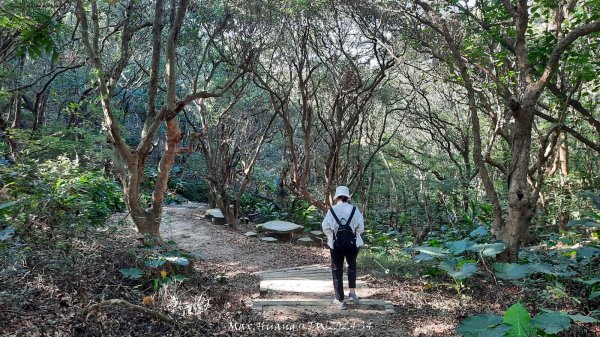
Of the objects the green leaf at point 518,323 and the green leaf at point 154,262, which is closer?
the green leaf at point 518,323

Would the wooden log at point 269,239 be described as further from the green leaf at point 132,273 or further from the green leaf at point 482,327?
the green leaf at point 482,327

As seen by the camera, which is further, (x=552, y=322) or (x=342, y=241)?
(x=342, y=241)

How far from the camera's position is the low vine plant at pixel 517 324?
2979 millimetres

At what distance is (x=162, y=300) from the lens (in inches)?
172

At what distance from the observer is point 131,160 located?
6820 mm

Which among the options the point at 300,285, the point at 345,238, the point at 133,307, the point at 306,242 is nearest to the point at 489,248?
the point at 345,238

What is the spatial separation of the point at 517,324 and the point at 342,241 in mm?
2523

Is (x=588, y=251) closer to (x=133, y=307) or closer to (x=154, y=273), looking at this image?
(x=133, y=307)

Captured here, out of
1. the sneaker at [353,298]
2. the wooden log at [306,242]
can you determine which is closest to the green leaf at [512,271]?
the sneaker at [353,298]

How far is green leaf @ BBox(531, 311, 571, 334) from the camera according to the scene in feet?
10.4

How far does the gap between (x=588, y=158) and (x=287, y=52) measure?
8.52 meters

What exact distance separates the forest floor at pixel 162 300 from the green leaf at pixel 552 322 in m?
0.85

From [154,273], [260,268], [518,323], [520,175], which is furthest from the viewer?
[260,268]

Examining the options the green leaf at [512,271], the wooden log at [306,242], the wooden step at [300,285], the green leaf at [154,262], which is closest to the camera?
the green leaf at [512,271]
